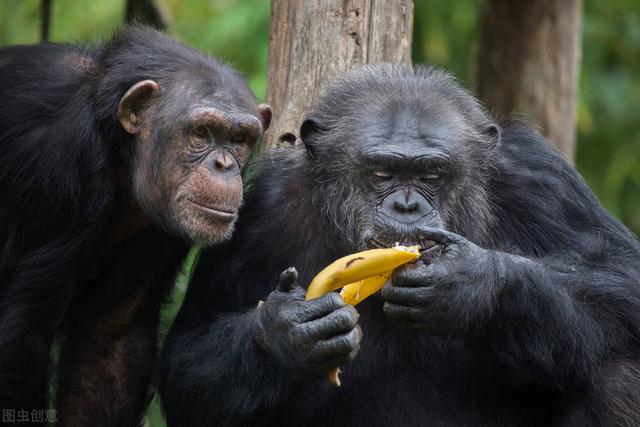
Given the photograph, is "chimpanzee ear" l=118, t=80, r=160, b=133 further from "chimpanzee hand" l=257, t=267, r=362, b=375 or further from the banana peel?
the banana peel

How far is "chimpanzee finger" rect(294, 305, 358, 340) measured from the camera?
21.8ft

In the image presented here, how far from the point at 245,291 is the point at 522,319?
1.78 m

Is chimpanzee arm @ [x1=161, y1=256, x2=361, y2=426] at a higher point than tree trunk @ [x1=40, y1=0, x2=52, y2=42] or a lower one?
lower

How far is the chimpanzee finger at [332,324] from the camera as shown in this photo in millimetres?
6633

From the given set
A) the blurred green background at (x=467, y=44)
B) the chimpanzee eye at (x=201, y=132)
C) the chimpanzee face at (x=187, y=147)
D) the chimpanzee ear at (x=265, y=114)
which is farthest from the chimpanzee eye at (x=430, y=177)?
the blurred green background at (x=467, y=44)

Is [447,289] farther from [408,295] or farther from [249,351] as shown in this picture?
[249,351]

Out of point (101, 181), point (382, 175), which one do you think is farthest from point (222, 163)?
point (382, 175)

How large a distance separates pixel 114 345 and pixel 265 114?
1.94 m

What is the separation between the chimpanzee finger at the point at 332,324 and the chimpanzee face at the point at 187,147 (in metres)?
1.13

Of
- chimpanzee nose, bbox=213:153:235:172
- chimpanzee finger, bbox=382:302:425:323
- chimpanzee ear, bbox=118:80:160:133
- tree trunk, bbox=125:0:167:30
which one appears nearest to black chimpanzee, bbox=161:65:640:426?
chimpanzee finger, bbox=382:302:425:323

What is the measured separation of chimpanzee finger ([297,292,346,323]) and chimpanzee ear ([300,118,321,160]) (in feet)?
4.74

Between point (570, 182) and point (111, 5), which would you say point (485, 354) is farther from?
point (111, 5)

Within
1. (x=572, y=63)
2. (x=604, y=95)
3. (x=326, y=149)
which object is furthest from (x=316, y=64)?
(x=604, y=95)

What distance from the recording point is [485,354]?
24.2 feet
